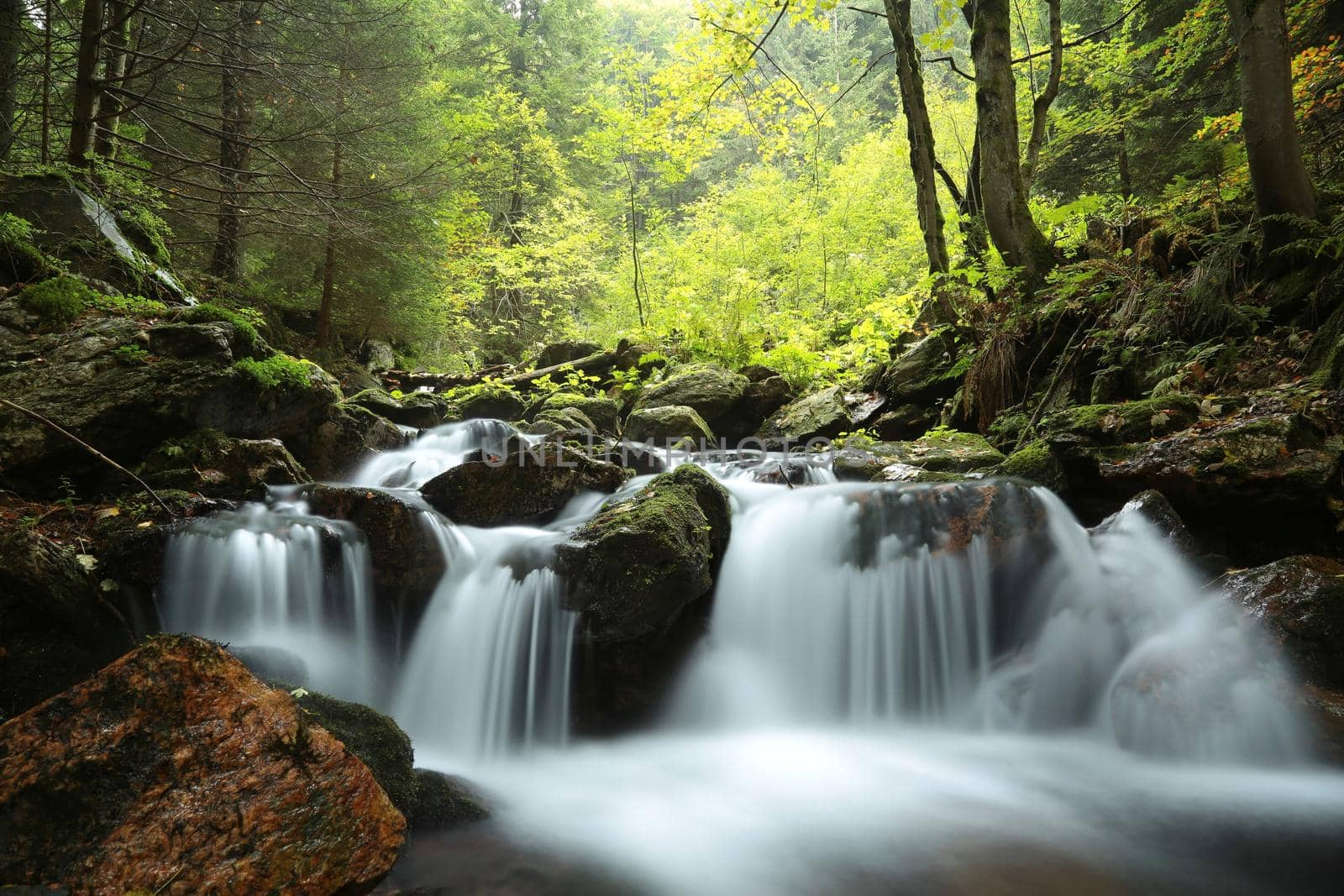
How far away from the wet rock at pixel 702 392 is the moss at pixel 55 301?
685 centimetres

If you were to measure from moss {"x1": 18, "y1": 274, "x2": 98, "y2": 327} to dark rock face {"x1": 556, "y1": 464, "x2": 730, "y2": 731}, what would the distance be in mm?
4833

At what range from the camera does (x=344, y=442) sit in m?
7.85

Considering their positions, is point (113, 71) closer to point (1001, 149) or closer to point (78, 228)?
point (78, 228)

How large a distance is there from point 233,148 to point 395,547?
28.0 ft

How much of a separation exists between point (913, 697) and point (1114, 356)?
3.87 meters

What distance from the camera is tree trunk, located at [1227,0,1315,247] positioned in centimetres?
490

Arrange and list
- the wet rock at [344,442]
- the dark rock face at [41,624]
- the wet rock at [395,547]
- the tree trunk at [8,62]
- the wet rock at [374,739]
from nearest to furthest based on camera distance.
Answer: the wet rock at [374,739]
the dark rock face at [41,624]
the wet rock at [395,547]
the tree trunk at [8,62]
the wet rock at [344,442]

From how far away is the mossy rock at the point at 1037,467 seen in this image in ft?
17.3

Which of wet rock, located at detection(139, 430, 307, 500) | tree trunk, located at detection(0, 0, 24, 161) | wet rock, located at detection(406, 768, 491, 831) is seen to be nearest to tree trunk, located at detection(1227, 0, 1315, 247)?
wet rock, located at detection(406, 768, 491, 831)

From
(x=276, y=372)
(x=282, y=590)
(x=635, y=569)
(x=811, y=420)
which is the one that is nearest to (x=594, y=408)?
(x=811, y=420)

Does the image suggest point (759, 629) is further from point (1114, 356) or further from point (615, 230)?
point (615, 230)

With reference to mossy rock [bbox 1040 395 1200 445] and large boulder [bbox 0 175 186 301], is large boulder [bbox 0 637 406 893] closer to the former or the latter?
mossy rock [bbox 1040 395 1200 445]

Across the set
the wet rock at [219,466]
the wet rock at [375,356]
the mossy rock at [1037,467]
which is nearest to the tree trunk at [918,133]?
the mossy rock at [1037,467]

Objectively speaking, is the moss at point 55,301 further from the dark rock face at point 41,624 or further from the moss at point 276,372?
the dark rock face at point 41,624
